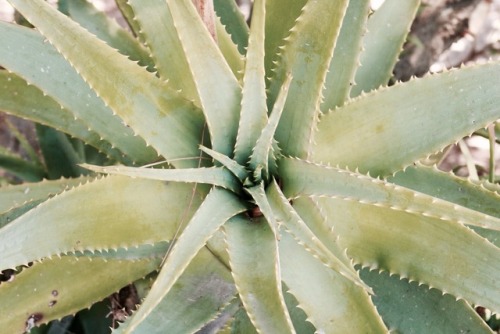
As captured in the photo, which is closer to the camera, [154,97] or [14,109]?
[154,97]

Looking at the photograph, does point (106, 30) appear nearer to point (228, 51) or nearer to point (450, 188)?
point (228, 51)

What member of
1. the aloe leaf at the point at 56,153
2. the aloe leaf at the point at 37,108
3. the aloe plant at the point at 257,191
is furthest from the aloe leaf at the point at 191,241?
the aloe leaf at the point at 56,153

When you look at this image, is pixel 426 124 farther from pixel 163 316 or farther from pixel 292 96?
pixel 163 316

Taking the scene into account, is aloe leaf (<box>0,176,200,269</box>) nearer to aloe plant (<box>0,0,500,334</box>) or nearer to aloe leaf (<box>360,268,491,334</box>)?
aloe plant (<box>0,0,500,334</box>)

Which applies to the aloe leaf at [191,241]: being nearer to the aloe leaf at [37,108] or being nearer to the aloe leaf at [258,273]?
the aloe leaf at [258,273]

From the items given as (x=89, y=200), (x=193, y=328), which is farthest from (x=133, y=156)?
(x=193, y=328)

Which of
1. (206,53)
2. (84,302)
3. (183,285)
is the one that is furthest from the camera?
(84,302)

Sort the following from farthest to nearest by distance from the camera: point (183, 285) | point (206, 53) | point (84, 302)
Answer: point (84, 302), point (183, 285), point (206, 53)
